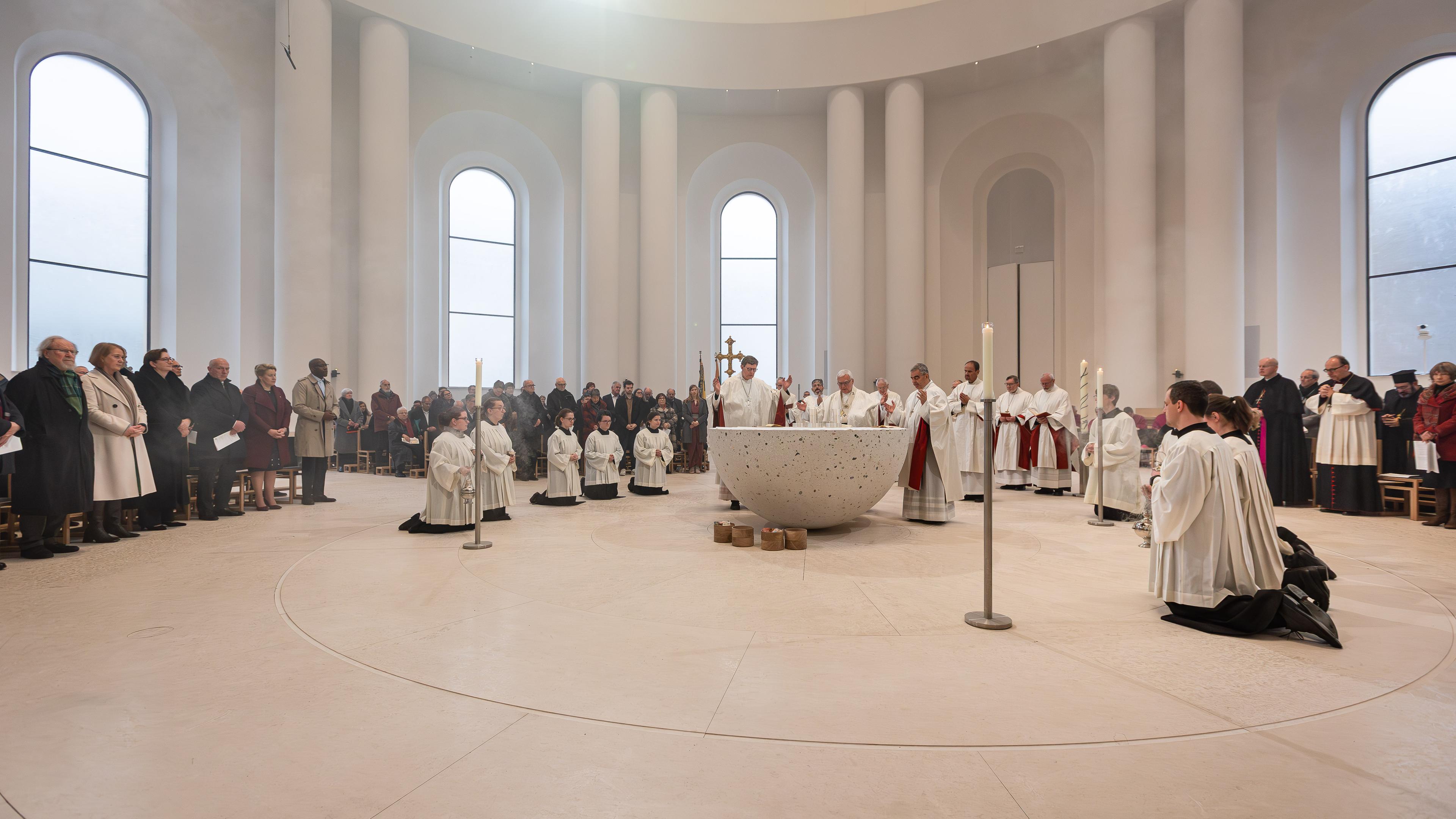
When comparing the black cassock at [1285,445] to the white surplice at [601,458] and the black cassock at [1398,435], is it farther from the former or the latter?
the white surplice at [601,458]

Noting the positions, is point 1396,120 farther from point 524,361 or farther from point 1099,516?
point 524,361

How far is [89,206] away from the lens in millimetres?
11328

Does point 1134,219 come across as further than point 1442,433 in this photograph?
Yes

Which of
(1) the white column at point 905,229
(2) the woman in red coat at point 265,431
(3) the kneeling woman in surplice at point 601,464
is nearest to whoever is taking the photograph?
(2) the woman in red coat at point 265,431

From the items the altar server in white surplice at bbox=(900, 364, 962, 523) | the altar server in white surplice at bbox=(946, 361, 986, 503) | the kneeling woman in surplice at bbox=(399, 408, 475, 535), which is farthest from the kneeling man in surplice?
the kneeling woman in surplice at bbox=(399, 408, 475, 535)

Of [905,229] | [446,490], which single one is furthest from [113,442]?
[905,229]

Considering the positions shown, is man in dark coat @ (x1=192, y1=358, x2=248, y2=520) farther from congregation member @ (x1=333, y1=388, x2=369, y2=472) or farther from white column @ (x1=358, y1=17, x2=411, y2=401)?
white column @ (x1=358, y1=17, x2=411, y2=401)

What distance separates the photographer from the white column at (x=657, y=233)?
15.4 meters

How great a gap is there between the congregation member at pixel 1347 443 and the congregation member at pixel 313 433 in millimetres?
10945

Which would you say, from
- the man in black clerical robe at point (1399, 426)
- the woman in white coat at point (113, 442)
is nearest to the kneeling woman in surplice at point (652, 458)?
the woman in white coat at point (113, 442)

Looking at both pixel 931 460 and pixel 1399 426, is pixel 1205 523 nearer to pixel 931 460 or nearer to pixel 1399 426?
pixel 931 460

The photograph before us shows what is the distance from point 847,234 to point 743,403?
8.98 metres

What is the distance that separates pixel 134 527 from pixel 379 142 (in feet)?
27.7

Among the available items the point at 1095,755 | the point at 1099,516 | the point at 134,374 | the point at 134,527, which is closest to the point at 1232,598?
the point at 1095,755
